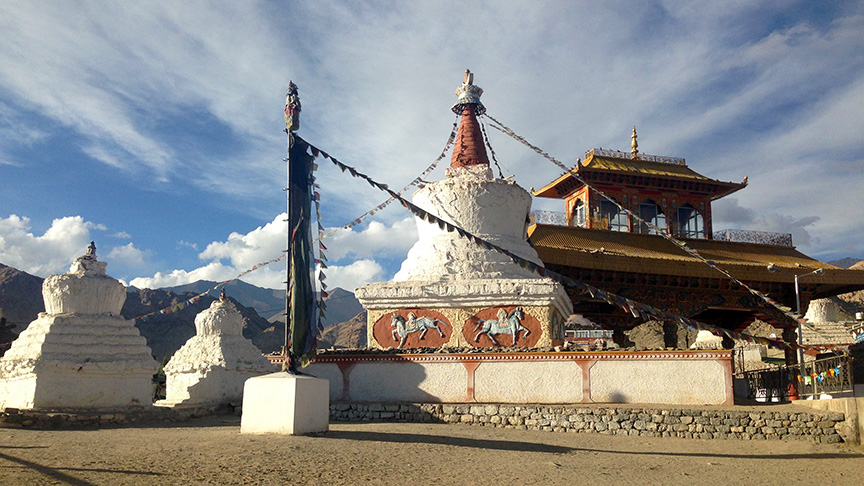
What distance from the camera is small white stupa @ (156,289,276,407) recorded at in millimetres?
9641

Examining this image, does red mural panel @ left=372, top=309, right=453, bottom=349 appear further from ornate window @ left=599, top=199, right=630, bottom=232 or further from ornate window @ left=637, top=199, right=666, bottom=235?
ornate window @ left=637, top=199, right=666, bottom=235

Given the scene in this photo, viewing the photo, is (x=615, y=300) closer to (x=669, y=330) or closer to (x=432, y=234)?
(x=432, y=234)

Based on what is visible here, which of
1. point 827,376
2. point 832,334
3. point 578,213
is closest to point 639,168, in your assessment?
point 578,213

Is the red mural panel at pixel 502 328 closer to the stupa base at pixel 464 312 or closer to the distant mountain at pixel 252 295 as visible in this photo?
the stupa base at pixel 464 312

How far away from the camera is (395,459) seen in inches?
214

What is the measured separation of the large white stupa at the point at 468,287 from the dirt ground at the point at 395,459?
4154 millimetres

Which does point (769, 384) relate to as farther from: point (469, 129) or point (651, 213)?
point (651, 213)

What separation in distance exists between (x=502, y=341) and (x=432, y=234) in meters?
3.12

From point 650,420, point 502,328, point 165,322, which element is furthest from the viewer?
point 165,322

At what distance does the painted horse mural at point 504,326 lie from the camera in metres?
12.2

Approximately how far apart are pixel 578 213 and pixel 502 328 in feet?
36.0

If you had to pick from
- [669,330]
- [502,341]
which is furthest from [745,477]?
[669,330]

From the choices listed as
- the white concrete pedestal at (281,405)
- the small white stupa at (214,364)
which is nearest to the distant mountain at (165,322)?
the small white stupa at (214,364)

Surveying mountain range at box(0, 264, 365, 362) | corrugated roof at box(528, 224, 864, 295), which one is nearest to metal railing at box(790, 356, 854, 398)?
corrugated roof at box(528, 224, 864, 295)
